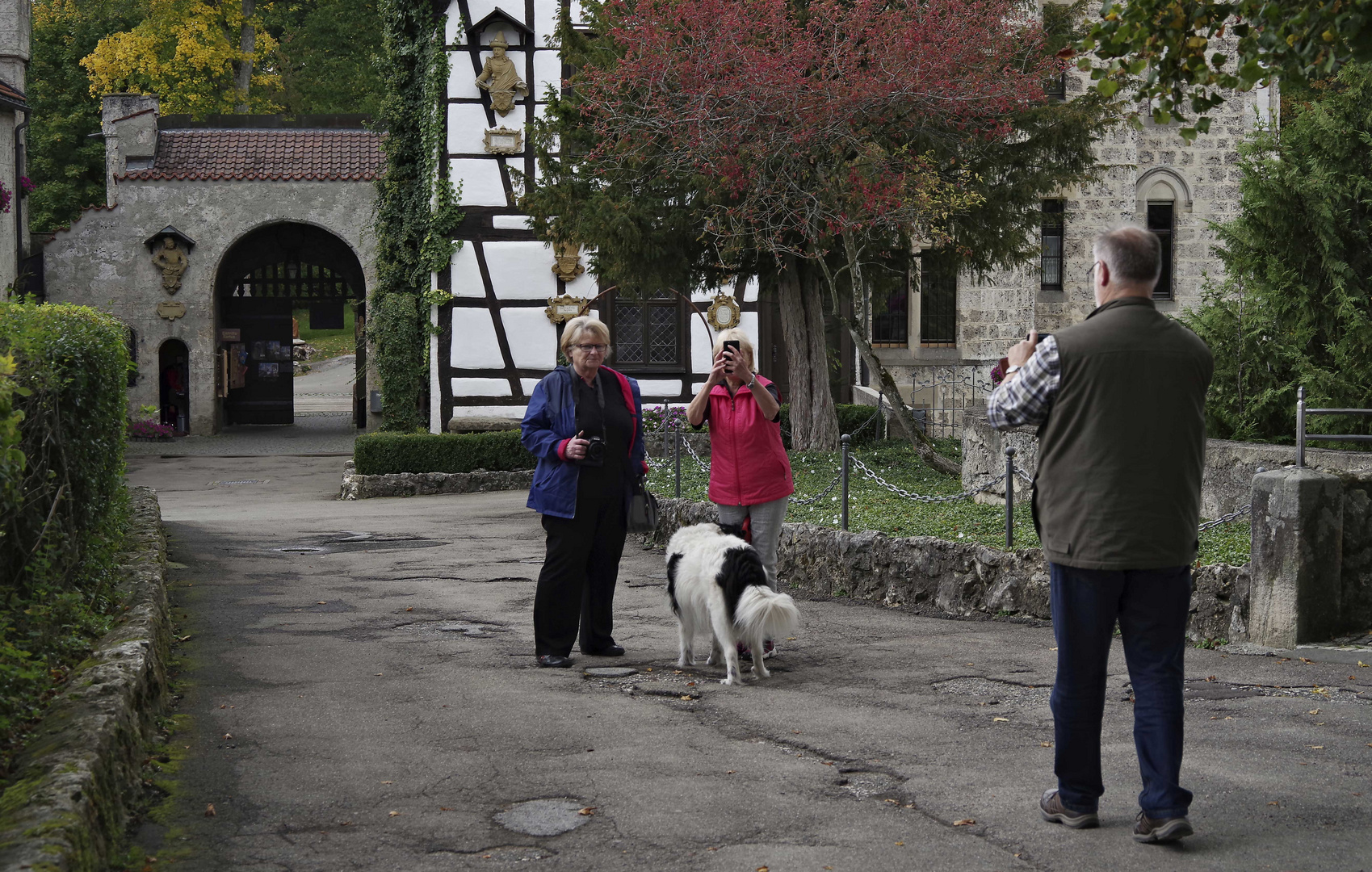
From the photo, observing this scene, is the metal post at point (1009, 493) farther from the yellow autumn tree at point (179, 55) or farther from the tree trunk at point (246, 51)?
the tree trunk at point (246, 51)

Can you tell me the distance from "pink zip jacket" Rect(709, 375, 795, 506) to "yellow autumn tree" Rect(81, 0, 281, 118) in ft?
103

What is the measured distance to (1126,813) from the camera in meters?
4.36

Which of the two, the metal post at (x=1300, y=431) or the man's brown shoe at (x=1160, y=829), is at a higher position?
the metal post at (x=1300, y=431)

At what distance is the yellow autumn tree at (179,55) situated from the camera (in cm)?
3553

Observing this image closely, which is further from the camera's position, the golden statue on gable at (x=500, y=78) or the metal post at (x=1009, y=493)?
the golden statue on gable at (x=500, y=78)

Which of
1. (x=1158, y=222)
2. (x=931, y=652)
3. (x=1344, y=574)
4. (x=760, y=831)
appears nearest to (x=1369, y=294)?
(x=1344, y=574)

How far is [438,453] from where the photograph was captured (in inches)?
765

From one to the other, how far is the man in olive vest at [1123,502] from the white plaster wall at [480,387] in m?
17.4

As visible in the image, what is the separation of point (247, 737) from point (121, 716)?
0.96 metres

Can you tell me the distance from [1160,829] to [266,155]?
26.6 m

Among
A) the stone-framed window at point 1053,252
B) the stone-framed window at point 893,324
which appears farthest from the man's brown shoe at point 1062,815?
the stone-framed window at point 1053,252

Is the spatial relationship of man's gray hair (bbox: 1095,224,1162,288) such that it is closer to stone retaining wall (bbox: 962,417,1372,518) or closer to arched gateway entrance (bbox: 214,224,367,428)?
stone retaining wall (bbox: 962,417,1372,518)

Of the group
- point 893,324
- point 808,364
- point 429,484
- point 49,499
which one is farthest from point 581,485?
point 893,324

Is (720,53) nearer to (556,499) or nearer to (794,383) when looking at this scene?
(794,383)
